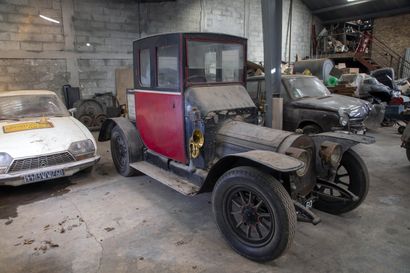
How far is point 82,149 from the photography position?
4273mm

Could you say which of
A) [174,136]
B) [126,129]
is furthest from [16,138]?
[174,136]

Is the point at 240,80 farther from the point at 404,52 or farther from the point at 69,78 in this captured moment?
the point at 404,52

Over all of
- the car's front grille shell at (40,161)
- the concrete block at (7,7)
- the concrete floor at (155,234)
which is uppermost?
the concrete block at (7,7)

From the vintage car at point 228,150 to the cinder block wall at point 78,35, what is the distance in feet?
17.8

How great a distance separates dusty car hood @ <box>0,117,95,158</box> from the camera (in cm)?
381

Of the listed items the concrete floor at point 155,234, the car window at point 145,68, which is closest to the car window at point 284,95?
the concrete floor at point 155,234

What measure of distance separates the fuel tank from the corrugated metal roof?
46.7 ft

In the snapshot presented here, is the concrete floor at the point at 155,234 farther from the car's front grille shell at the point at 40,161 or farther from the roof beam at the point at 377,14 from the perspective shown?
the roof beam at the point at 377,14

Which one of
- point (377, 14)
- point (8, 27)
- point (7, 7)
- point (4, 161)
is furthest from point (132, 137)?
point (377, 14)

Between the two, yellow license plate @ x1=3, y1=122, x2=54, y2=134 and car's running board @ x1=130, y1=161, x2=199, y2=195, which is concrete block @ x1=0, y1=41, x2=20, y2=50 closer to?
yellow license plate @ x1=3, y1=122, x2=54, y2=134

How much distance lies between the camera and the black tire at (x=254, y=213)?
2340 mm

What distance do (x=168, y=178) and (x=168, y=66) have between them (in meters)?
1.35

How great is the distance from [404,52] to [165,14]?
457 inches

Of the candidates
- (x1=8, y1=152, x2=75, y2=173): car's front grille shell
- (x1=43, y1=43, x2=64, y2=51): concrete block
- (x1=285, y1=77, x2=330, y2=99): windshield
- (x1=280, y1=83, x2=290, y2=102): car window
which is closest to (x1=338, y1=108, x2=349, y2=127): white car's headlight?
(x1=285, y1=77, x2=330, y2=99): windshield
